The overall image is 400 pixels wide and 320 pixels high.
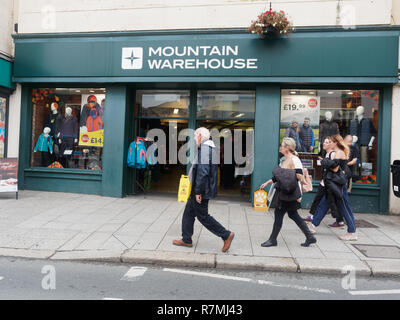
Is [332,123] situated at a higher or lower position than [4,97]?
lower

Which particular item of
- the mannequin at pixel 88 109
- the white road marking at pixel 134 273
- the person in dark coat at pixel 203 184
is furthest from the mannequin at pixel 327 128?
the mannequin at pixel 88 109

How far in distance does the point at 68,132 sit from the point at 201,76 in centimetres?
464

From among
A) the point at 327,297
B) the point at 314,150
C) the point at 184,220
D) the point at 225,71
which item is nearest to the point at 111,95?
the point at 225,71

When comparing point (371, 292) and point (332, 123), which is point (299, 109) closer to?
Result: point (332, 123)

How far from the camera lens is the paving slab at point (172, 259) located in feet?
14.4

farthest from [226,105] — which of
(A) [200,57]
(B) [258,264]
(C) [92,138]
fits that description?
(B) [258,264]

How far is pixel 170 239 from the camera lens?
5.32 meters

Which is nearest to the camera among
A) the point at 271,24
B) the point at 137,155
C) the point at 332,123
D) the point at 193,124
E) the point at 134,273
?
the point at 134,273

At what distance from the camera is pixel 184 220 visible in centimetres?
494

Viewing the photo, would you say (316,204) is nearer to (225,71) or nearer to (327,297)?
(327,297)

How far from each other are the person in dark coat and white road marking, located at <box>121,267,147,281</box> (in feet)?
3.16

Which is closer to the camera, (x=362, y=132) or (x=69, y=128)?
(x=362, y=132)

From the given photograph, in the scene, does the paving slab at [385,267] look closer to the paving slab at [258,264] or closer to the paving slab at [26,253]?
the paving slab at [258,264]

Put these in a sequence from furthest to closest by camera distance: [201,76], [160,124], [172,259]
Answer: [160,124] → [201,76] → [172,259]
